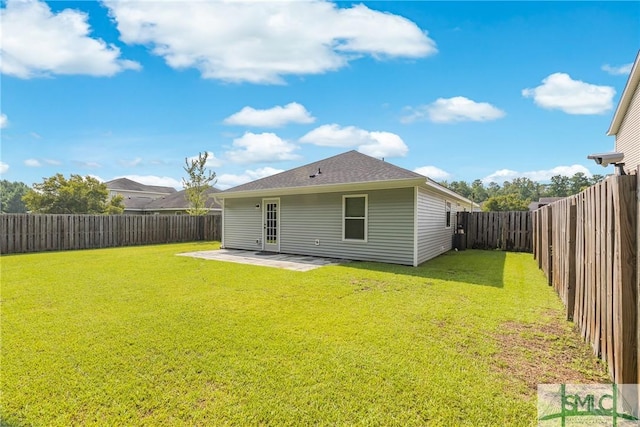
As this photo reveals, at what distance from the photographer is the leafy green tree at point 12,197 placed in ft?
161

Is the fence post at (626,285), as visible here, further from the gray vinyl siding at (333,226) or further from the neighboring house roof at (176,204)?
the neighboring house roof at (176,204)

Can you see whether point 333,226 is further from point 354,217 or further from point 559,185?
point 559,185

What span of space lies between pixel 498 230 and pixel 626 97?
6.26m

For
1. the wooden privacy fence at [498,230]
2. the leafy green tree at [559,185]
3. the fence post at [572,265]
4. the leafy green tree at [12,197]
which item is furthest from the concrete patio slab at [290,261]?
the leafy green tree at [559,185]

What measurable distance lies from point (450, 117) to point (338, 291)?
14.9 meters

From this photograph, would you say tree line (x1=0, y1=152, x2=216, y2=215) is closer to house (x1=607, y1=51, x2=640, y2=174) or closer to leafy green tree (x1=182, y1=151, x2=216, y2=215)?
leafy green tree (x1=182, y1=151, x2=216, y2=215)

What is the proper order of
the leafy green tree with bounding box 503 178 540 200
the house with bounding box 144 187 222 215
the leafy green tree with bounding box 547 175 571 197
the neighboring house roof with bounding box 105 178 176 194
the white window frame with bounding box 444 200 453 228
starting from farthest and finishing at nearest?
the leafy green tree with bounding box 503 178 540 200 < the leafy green tree with bounding box 547 175 571 197 < the neighboring house roof with bounding box 105 178 176 194 < the house with bounding box 144 187 222 215 < the white window frame with bounding box 444 200 453 228

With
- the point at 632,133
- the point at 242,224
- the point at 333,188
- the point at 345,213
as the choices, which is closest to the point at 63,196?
the point at 242,224

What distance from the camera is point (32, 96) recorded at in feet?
37.6

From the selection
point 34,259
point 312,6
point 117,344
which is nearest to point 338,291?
point 117,344

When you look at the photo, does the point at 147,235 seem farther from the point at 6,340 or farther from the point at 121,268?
the point at 6,340

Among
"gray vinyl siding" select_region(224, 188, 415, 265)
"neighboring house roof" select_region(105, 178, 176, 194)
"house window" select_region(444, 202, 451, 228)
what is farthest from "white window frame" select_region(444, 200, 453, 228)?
"neighboring house roof" select_region(105, 178, 176, 194)

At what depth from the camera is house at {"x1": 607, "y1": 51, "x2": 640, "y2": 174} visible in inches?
394

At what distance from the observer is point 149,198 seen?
34.9 metres
